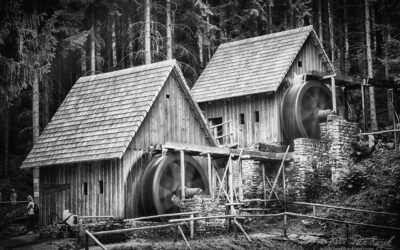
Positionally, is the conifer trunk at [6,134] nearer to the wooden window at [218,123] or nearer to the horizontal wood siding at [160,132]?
the wooden window at [218,123]

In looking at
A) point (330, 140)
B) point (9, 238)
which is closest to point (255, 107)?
point (330, 140)

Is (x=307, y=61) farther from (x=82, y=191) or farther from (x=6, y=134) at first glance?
(x=6, y=134)

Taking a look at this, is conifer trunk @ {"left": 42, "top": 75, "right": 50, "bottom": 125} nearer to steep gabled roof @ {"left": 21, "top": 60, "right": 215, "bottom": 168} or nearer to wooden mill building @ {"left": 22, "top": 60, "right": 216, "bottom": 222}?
steep gabled roof @ {"left": 21, "top": 60, "right": 215, "bottom": 168}

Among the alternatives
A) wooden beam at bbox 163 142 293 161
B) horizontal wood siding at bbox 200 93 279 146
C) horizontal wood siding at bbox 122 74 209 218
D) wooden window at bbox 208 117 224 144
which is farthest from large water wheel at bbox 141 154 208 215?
wooden window at bbox 208 117 224 144

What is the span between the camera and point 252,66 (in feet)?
117

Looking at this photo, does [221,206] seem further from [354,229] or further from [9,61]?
[9,61]

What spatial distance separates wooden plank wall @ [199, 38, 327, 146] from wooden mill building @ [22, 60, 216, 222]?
4.91 meters

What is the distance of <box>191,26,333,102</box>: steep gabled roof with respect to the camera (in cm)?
3406

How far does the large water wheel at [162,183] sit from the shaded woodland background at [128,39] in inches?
220

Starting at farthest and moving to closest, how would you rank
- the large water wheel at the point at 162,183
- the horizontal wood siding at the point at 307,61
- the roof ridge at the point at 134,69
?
the horizontal wood siding at the point at 307,61 → the roof ridge at the point at 134,69 → the large water wheel at the point at 162,183

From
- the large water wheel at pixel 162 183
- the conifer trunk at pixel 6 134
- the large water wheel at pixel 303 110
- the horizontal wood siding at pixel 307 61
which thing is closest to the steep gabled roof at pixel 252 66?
the horizontal wood siding at pixel 307 61

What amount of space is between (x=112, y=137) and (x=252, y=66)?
12.0 meters

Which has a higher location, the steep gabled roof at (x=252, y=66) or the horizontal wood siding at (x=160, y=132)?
the steep gabled roof at (x=252, y=66)

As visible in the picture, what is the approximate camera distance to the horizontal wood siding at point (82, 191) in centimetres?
2580
